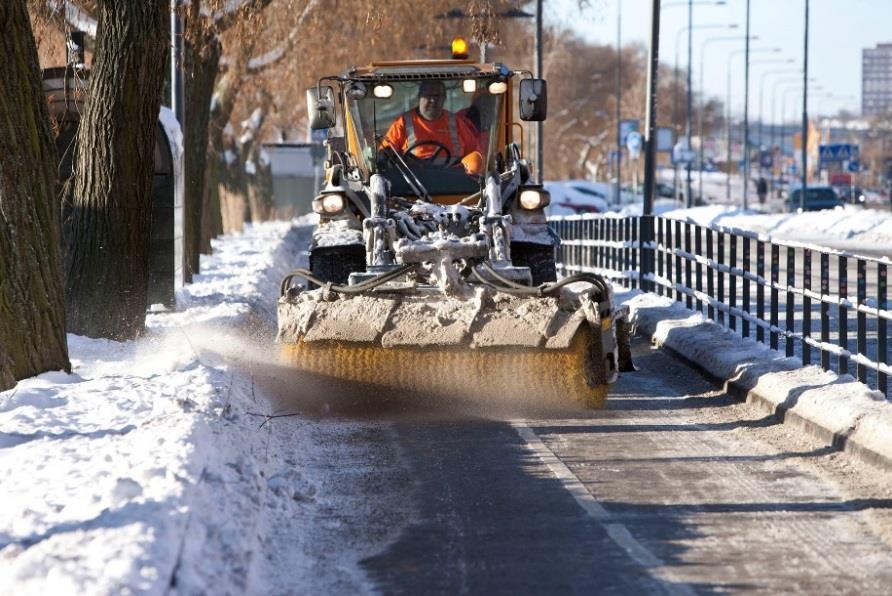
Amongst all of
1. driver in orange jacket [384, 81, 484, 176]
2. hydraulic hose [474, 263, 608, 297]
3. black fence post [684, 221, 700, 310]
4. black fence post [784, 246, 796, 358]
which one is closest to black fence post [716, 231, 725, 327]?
black fence post [684, 221, 700, 310]

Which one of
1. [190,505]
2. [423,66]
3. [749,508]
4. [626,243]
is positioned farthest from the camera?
[626,243]

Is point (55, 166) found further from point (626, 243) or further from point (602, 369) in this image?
point (626, 243)

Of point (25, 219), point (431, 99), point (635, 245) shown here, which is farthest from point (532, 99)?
point (635, 245)

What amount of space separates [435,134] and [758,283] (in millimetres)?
3108

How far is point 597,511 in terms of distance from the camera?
8.32 metres

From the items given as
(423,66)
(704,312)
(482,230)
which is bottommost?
(704,312)

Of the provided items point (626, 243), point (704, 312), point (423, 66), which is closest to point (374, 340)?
point (423, 66)

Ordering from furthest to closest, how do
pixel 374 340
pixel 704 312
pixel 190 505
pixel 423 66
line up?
pixel 704 312 → pixel 423 66 → pixel 374 340 → pixel 190 505

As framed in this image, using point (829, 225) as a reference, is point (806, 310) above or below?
above

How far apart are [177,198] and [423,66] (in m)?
5.81

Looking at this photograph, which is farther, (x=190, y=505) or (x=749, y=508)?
(x=749, y=508)

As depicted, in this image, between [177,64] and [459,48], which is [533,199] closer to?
[459,48]

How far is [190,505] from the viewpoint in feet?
23.5

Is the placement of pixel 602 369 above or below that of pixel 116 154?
below
